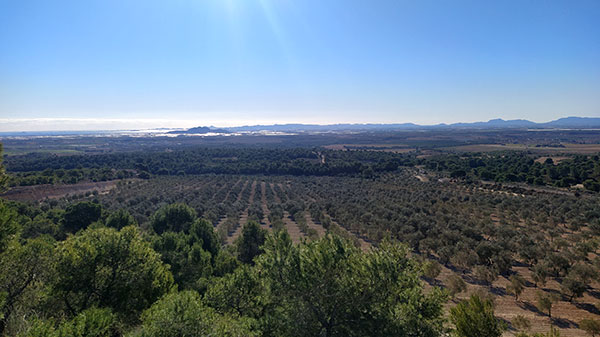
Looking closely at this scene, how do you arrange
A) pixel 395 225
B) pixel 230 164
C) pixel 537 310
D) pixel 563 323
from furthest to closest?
pixel 230 164, pixel 395 225, pixel 537 310, pixel 563 323

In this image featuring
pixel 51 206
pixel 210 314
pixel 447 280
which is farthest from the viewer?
pixel 51 206

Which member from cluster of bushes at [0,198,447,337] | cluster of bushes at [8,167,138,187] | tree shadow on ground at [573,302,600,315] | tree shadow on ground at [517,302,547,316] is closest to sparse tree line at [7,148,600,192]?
cluster of bushes at [8,167,138,187]

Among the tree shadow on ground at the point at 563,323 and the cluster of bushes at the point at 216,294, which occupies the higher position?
the cluster of bushes at the point at 216,294

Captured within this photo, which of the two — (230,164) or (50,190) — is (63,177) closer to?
(50,190)

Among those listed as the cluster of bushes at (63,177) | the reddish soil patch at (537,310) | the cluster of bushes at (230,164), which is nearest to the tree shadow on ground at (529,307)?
the reddish soil patch at (537,310)

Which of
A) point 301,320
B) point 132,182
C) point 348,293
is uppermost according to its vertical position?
point 348,293

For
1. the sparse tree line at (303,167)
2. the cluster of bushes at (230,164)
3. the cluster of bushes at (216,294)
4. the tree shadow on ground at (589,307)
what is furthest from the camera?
the cluster of bushes at (230,164)

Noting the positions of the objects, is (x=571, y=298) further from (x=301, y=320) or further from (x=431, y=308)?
(x=301, y=320)

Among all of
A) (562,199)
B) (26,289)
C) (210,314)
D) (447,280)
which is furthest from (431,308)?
(562,199)

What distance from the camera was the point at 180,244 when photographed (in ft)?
76.3

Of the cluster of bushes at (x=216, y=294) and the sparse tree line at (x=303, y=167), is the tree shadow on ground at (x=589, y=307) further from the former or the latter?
the sparse tree line at (x=303, y=167)

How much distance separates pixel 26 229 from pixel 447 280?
39.2 metres

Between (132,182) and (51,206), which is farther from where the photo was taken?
(132,182)

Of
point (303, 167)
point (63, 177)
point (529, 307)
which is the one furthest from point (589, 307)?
point (63, 177)
